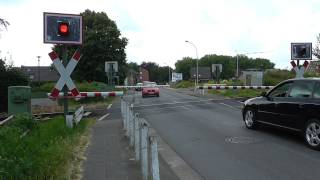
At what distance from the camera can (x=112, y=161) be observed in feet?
29.2

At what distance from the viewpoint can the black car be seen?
10.4m

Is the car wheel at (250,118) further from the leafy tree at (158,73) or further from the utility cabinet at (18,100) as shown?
the leafy tree at (158,73)

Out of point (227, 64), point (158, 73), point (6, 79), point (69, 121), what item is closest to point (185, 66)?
point (227, 64)

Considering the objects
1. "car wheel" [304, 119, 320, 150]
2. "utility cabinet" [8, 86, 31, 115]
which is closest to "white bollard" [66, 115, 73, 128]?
"utility cabinet" [8, 86, 31, 115]

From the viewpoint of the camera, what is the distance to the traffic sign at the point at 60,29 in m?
11.5

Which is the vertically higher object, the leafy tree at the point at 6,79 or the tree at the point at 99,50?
the tree at the point at 99,50

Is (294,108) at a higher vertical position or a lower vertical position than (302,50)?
lower

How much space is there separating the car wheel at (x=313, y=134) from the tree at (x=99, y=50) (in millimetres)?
49613

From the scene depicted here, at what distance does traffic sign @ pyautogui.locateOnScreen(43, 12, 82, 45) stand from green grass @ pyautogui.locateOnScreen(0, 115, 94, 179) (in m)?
2.18

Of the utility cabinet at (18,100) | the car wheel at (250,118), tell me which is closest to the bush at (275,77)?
the car wheel at (250,118)

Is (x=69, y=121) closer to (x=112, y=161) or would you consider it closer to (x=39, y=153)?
(x=112, y=161)

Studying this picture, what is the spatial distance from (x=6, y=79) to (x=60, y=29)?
15270mm

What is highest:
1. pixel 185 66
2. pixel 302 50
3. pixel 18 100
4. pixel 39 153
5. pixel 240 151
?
pixel 185 66

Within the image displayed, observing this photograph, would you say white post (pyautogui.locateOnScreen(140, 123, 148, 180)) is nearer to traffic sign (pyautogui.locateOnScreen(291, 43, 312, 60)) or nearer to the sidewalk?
the sidewalk
